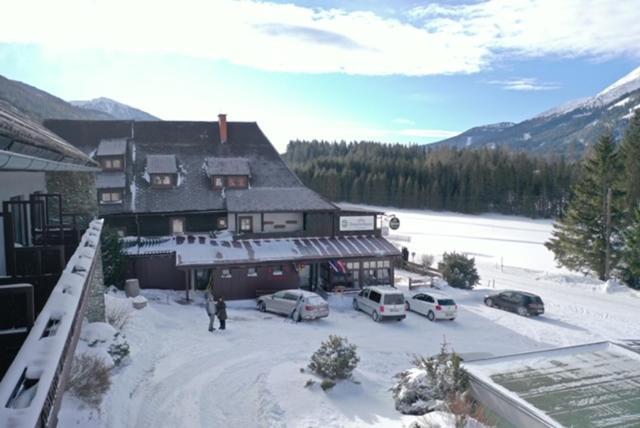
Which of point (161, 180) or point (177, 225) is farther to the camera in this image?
point (161, 180)

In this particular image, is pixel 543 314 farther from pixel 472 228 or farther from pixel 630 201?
pixel 472 228

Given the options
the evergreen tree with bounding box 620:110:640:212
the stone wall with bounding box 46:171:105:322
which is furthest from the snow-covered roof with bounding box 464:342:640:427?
the evergreen tree with bounding box 620:110:640:212

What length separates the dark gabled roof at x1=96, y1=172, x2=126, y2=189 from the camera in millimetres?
29769

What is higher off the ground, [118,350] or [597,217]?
[597,217]

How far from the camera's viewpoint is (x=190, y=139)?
35.2m

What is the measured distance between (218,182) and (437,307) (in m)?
16.4

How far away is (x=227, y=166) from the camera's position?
107ft

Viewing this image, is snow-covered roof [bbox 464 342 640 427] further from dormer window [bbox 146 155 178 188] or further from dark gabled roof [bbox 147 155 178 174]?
dark gabled roof [bbox 147 155 178 174]

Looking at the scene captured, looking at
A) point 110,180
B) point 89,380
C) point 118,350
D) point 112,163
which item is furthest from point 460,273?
point 89,380

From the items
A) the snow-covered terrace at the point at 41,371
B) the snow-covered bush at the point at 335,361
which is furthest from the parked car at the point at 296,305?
the snow-covered terrace at the point at 41,371

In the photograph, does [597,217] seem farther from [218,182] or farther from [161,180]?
[161,180]

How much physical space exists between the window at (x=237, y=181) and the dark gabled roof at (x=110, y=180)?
21.9 ft

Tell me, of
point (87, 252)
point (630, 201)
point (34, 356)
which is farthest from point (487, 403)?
point (630, 201)

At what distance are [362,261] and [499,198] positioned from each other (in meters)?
74.5
